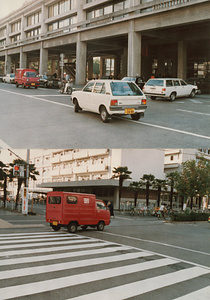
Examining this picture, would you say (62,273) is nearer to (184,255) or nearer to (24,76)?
(184,255)

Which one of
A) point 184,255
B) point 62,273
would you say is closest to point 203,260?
point 184,255

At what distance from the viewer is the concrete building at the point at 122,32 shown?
35.2 meters

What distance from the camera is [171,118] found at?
667 inches

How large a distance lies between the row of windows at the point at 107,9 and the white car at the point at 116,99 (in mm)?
28661

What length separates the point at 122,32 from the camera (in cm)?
3972

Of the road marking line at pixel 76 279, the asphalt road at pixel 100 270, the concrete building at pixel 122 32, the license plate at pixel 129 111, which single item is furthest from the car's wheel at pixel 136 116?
the concrete building at pixel 122 32

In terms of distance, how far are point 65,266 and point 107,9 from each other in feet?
137

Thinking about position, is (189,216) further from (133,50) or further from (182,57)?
(182,57)

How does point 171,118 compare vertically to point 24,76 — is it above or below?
below

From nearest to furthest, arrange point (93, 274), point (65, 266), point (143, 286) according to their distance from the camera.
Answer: point (143, 286)
point (93, 274)
point (65, 266)

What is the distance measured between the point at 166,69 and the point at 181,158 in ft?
76.4

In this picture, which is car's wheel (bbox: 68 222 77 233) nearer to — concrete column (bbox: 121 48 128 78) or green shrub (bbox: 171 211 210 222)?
green shrub (bbox: 171 211 210 222)

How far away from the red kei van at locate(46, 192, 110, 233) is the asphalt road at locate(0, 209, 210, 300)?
2924 millimetres

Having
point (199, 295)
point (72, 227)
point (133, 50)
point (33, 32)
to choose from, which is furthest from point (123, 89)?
point (33, 32)
